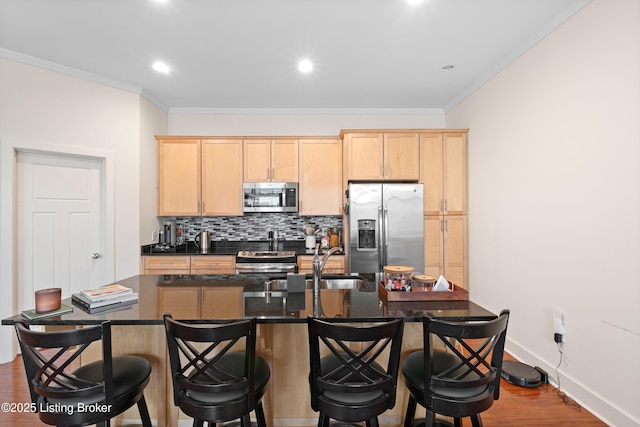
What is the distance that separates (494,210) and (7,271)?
4776 mm

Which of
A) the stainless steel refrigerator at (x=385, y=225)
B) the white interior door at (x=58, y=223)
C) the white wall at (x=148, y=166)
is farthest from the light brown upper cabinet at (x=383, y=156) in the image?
the white interior door at (x=58, y=223)

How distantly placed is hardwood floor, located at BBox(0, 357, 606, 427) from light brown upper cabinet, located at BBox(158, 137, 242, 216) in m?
2.26

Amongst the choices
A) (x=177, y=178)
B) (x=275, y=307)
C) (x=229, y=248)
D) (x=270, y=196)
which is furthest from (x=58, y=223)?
(x=275, y=307)

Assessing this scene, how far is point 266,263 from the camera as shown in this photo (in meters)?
3.81

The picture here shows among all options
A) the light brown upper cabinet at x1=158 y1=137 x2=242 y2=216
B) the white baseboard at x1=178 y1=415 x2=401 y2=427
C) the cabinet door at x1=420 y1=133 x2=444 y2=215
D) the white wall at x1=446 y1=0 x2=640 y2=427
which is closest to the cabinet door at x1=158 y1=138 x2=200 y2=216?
the light brown upper cabinet at x1=158 y1=137 x2=242 y2=216

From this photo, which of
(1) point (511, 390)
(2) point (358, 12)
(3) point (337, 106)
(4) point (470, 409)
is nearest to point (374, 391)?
(4) point (470, 409)

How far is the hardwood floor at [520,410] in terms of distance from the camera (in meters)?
2.07

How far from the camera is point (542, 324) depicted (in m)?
2.67

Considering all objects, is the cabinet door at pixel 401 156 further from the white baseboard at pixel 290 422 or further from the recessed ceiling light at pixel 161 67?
the white baseboard at pixel 290 422

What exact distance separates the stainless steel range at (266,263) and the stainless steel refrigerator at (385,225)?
73 centimetres

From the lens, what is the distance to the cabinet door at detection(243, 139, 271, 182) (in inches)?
165

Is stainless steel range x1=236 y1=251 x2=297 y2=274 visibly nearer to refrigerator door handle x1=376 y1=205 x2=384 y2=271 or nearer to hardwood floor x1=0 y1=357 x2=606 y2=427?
refrigerator door handle x1=376 y1=205 x2=384 y2=271

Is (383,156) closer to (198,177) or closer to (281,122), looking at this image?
(281,122)

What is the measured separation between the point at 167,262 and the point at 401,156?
316 cm
